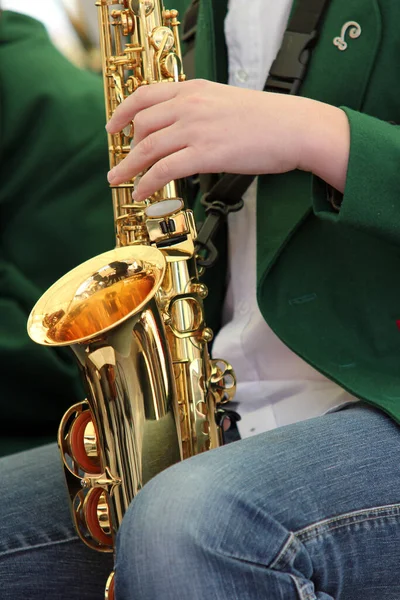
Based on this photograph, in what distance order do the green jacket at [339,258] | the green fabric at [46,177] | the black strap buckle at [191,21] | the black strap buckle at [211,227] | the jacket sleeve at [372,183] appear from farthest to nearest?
the green fabric at [46,177] < the black strap buckle at [191,21] < the black strap buckle at [211,227] < the green jacket at [339,258] < the jacket sleeve at [372,183]

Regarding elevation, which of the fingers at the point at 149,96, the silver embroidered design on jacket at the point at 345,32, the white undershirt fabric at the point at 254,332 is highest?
the silver embroidered design on jacket at the point at 345,32

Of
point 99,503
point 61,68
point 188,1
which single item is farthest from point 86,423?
point 61,68

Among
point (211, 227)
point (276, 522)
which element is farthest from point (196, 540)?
point (211, 227)

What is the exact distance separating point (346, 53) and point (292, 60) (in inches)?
2.9

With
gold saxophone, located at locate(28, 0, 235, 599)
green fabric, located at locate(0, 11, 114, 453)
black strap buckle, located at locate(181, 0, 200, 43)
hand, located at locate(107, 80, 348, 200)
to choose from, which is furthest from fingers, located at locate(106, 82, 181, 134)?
green fabric, located at locate(0, 11, 114, 453)

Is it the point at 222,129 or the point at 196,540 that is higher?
the point at 222,129

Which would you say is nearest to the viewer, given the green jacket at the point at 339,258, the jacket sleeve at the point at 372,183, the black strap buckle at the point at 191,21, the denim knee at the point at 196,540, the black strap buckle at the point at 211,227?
the denim knee at the point at 196,540

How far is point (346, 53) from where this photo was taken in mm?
1003

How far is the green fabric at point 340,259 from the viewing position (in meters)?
0.98

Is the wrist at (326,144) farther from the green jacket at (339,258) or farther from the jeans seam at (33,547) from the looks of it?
the jeans seam at (33,547)

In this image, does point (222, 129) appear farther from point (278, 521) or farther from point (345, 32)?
point (278, 521)

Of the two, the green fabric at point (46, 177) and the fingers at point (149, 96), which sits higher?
the fingers at point (149, 96)

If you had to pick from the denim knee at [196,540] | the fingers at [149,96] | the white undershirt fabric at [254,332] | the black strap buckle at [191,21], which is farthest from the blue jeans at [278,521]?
the black strap buckle at [191,21]

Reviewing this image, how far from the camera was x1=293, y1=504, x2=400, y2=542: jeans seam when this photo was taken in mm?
726
